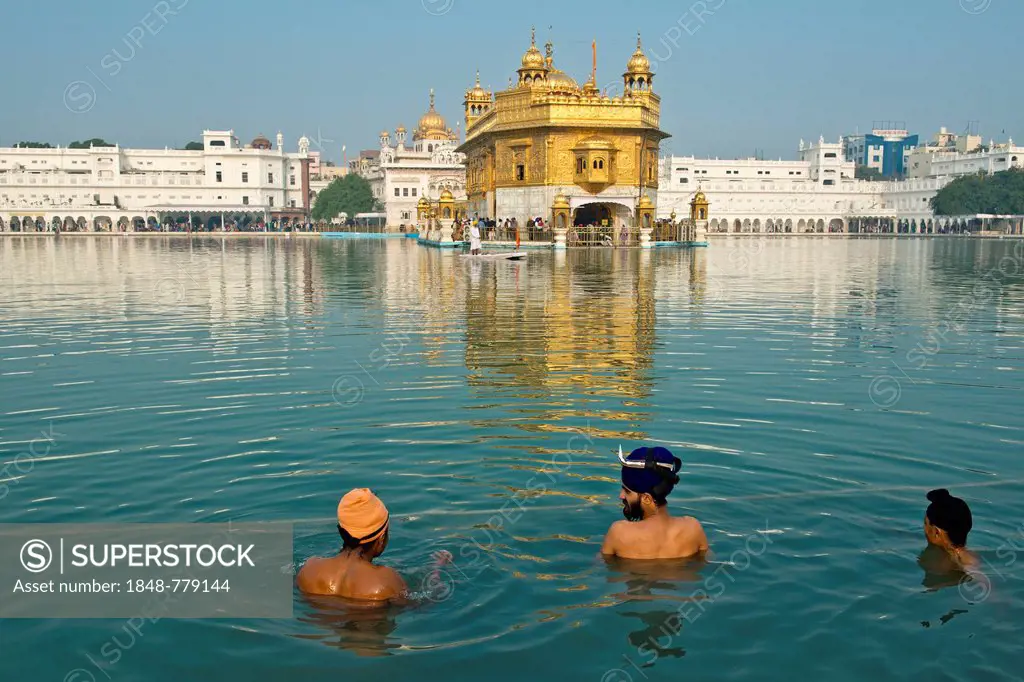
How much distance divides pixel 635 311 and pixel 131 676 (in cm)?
1244

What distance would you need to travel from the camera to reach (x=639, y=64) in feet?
161

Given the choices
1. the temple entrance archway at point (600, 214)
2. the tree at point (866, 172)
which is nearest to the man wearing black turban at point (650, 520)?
the temple entrance archway at point (600, 214)

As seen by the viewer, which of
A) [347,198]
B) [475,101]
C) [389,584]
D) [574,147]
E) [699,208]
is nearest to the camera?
[389,584]

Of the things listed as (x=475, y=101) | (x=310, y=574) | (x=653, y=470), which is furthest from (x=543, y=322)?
(x=475, y=101)

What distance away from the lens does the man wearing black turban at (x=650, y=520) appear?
4.70 meters

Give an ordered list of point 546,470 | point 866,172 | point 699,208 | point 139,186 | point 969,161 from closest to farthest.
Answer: point 546,470 < point 699,208 < point 139,186 < point 969,161 < point 866,172

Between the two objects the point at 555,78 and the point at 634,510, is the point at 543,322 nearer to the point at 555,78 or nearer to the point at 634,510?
the point at 634,510

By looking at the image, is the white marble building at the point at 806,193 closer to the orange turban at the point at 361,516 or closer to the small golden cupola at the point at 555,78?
the small golden cupola at the point at 555,78

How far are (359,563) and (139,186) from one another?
10219 cm

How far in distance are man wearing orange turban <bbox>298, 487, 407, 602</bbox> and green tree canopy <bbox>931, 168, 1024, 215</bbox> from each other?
98.9 metres

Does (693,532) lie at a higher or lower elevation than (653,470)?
lower

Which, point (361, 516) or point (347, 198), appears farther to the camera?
point (347, 198)

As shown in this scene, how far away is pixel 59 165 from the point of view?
96438 mm

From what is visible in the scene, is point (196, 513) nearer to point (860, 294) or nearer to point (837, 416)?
point (837, 416)
